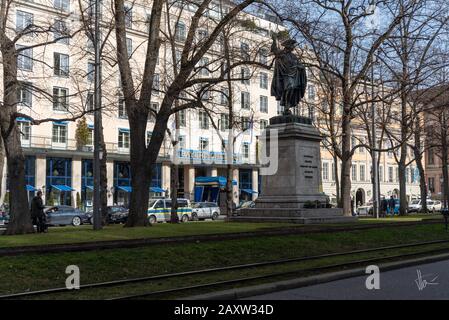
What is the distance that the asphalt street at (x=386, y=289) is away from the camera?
32.4ft

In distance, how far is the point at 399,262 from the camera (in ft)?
46.2

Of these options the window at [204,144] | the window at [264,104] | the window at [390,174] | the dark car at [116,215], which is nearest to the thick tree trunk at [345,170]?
the dark car at [116,215]

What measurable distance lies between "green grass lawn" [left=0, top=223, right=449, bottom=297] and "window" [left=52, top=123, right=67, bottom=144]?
39.1 m

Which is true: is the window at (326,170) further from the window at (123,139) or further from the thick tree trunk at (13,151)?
the thick tree trunk at (13,151)

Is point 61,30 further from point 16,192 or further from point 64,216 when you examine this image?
point 64,216

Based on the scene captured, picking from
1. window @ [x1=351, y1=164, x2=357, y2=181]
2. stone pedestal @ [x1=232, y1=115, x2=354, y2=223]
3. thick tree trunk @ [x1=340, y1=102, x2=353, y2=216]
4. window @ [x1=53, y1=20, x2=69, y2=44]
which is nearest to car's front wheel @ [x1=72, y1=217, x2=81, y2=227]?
thick tree trunk @ [x1=340, y1=102, x2=353, y2=216]

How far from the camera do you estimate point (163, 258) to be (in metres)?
15.0

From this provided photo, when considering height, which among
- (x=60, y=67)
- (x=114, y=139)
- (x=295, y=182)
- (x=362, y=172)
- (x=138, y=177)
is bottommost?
(x=295, y=182)

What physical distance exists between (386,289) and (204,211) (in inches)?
1477

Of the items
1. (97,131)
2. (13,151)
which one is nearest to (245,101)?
(97,131)

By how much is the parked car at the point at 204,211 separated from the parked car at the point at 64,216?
8967 millimetres

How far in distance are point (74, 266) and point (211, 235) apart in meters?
5.72

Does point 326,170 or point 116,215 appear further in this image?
point 326,170
